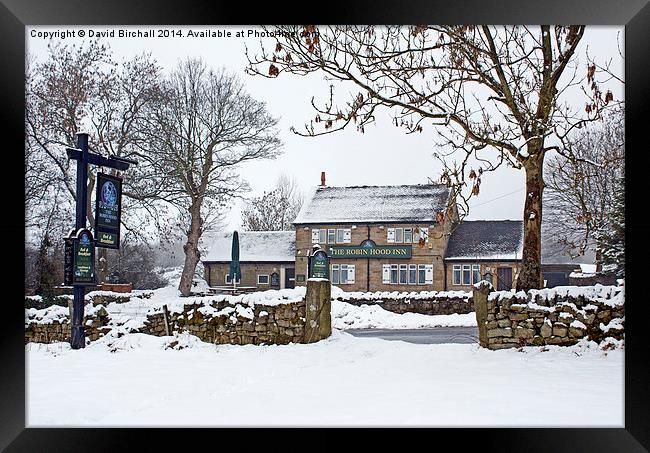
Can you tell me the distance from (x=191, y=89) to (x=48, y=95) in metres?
5.85

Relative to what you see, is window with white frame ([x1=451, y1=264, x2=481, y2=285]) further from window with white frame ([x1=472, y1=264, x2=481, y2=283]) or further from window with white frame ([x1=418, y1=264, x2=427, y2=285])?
window with white frame ([x1=418, y1=264, x2=427, y2=285])

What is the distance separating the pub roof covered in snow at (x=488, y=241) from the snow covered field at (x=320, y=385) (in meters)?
19.0

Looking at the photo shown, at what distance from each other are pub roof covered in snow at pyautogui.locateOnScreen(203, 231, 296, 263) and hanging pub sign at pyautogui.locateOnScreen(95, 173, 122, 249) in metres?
20.3

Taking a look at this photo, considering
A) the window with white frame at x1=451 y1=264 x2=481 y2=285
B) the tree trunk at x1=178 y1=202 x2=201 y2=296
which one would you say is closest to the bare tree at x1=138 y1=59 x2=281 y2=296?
the tree trunk at x1=178 y1=202 x2=201 y2=296

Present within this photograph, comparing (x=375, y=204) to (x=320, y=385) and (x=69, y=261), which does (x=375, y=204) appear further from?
(x=320, y=385)

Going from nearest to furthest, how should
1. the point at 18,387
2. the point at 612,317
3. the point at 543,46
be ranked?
1. the point at 18,387
2. the point at 612,317
3. the point at 543,46

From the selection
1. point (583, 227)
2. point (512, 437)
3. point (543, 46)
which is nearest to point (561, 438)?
point (512, 437)

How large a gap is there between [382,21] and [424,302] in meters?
17.3

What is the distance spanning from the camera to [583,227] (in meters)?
25.6

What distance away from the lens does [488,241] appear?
30.3m

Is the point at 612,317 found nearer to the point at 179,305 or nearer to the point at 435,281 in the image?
the point at 179,305

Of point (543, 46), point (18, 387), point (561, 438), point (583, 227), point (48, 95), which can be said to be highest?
point (48, 95)

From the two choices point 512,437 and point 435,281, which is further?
point 435,281

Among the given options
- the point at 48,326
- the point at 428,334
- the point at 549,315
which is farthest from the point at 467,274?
the point at 48,326
